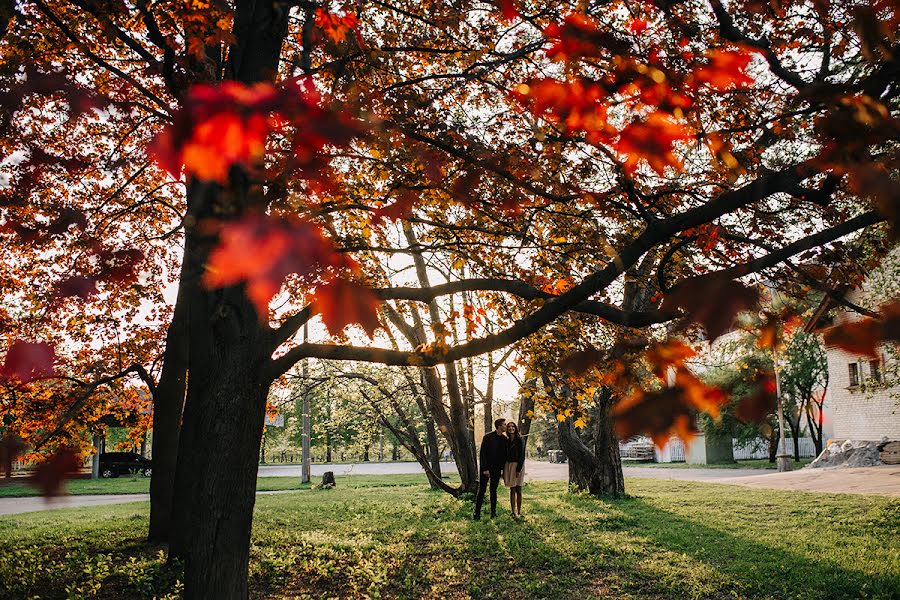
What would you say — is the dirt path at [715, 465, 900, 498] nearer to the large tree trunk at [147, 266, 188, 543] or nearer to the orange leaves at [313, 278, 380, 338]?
the large tree trunk at [147, 266, 188, 543]

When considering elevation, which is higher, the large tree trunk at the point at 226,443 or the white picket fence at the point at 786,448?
the large tree trunk at the point at 226,443

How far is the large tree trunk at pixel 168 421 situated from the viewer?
28.3 ft

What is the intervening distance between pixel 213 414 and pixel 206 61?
381 cm

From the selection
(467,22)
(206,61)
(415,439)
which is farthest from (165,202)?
(415,439)

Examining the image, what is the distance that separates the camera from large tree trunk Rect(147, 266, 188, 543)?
8617 mm

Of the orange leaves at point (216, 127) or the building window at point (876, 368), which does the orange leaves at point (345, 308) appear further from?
the building window at point (876, 368)

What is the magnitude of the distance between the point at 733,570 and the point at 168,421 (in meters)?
7.76

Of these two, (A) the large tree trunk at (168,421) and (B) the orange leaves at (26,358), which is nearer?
(B) the orange leaves at (26,358)

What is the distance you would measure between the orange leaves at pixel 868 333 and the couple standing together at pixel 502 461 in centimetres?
908

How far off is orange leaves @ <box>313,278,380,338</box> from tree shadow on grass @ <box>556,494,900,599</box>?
4919mm

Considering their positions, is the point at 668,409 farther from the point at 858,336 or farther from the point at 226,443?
the point at 226,443

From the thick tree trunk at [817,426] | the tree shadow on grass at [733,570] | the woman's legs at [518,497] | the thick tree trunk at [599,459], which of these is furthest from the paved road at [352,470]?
the thick tree trunk at [817,426]

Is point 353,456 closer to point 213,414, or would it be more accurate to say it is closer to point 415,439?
point 415,439

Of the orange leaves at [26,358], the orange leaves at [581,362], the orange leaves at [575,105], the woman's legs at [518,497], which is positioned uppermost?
the orange leaves at [575,105]
